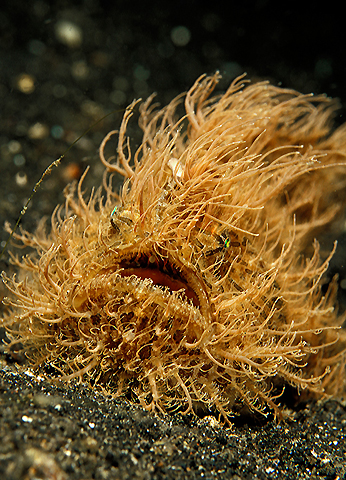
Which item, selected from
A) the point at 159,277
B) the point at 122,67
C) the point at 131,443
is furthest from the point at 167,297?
the point at 122,67

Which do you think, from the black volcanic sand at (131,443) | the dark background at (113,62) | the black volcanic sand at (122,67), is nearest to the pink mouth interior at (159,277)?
the black volcanic sand at (131,443)

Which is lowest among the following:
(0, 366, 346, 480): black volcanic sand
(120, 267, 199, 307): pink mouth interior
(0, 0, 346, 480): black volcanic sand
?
(0, 366, 346, 480): black volcanic sand

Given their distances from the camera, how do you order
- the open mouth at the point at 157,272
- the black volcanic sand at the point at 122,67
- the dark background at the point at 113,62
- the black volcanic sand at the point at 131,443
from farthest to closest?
the dark background at the point at 113,62 → the black volcanic sand at the point at 122,67 → the open mouth at the point at 157,272 → the black volcanic sand at the point at 131,443

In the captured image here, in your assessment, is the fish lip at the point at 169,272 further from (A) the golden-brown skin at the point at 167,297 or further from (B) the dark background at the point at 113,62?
(B) the dark background at the point at 113,62

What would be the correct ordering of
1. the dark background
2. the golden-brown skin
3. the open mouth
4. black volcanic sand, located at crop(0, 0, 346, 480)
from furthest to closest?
the dark background, black volcanic sand, located at crop(0, 0, 346, 480), the open mouth, the golden-brown skin

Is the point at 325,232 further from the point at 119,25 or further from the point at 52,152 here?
the point at 119,25

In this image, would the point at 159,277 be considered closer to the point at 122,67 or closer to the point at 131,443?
the point at 131,443

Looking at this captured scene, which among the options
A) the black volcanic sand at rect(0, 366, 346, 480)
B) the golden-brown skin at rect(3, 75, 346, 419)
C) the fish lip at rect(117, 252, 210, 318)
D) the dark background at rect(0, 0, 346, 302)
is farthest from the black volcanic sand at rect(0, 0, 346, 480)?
the fish lip at rect(117, 252, 210, 318)

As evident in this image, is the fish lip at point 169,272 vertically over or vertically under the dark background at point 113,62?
under

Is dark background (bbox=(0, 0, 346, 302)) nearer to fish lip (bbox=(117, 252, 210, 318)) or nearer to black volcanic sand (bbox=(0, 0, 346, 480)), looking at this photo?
black volcanic sand (bbox=(0, 0, 346, 480))
